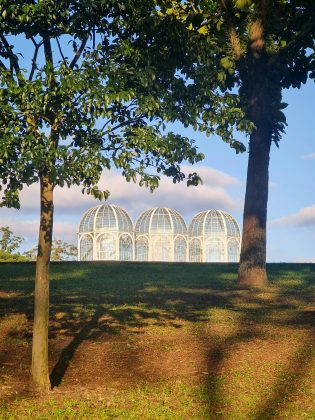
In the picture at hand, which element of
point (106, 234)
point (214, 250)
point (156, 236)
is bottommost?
point (214, 250)

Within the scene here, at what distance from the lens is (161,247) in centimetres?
4734

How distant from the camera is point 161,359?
12742 mm

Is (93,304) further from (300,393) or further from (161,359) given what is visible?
(300,393)

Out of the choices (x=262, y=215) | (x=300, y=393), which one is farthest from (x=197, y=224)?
(x=300, y=393)

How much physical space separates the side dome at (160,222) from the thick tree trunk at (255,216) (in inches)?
917

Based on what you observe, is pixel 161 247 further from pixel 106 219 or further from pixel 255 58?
pixel 255 58

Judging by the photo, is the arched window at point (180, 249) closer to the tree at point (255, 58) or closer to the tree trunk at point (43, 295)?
the tree at point (255, 58)

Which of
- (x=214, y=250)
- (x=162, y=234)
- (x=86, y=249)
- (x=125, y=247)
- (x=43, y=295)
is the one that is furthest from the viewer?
(x=214, y=250)

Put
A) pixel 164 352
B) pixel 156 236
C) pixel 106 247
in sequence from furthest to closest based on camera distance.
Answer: pixel 156 236 < pixel 106 247 < pixel 164 352

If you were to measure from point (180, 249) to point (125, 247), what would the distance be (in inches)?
182

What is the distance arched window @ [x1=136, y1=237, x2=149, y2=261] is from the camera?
159 ft

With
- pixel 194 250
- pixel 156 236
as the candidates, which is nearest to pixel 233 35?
pixel 156 236

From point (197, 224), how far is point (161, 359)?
37.2 metres

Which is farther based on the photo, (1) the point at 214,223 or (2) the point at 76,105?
(1) the point at 214,223
